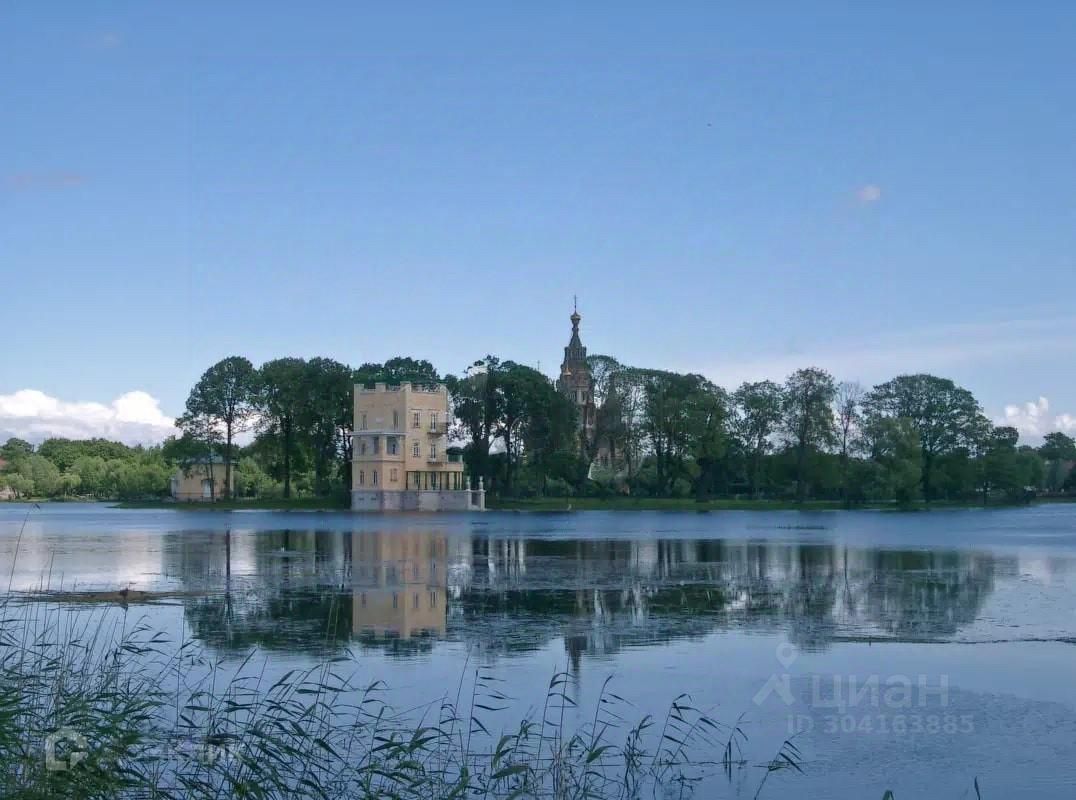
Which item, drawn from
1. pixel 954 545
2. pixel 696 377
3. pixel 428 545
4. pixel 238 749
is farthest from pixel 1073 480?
pixel 238 749

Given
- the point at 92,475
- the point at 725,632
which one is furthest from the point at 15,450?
the point at 725,632

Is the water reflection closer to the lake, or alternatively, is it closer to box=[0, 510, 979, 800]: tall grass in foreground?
→ the lake

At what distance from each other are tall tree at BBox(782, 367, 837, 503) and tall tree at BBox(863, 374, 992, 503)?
4277mm

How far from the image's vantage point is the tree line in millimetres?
89875

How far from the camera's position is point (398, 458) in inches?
→ 3578

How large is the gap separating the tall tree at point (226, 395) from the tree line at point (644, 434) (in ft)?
0.36

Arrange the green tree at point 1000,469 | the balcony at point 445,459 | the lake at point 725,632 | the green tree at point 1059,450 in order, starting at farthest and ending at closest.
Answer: the green tree at point 1059,450 < the green tree at point 1000,469 < the balcony at point 445,459 < the lake at point 725,632

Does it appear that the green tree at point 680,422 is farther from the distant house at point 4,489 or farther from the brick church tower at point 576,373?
the distant house at point 4,489

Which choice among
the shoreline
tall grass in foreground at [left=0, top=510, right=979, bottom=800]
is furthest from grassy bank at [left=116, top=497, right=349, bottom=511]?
tall grass in foreground at [left=0, top=510, right=979, bottom=800]

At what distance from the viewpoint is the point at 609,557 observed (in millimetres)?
34688

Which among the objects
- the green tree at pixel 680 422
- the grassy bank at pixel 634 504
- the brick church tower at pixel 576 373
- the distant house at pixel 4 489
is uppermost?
the brick church tower at pixel 576 373

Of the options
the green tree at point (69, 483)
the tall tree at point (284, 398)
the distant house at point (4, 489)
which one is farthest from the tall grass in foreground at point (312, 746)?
the green tree at point (69, 483)

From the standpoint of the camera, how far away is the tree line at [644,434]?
89875 mm

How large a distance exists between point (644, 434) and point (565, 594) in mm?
71961
